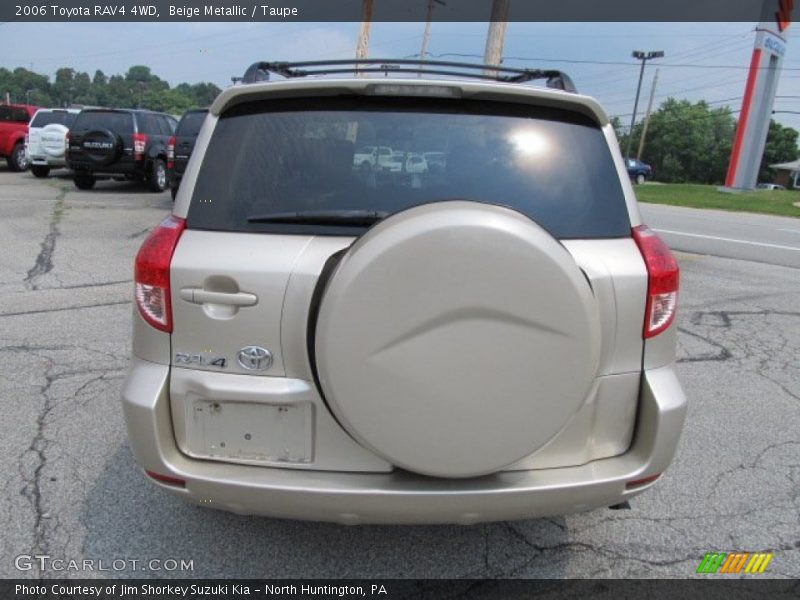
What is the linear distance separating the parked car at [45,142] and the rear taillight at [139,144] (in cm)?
352

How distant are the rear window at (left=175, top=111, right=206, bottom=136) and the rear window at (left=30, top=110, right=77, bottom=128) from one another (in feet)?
24.4

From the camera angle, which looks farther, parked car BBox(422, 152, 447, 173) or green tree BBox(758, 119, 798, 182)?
green tree BBox(758, 119, 798, 182)

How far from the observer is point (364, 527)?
107 inches

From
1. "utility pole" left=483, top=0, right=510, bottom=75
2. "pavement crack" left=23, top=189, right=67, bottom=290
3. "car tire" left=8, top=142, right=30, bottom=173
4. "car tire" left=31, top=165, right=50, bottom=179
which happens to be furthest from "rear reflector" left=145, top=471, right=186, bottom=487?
"car tire" left=8, top=142, right=30, bottom=173

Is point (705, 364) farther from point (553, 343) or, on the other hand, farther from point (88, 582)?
point (88, 582)

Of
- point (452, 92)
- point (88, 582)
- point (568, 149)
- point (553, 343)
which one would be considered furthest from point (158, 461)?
point (568, 149)

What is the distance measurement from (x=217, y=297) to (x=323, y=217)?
443mm

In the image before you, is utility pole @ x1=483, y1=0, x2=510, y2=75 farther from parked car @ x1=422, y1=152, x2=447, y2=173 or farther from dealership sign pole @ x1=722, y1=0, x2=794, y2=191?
dealership sign pole @ x1=722, y1=0, x2=794, y2=191

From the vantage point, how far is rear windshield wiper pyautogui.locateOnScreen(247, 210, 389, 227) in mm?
2133

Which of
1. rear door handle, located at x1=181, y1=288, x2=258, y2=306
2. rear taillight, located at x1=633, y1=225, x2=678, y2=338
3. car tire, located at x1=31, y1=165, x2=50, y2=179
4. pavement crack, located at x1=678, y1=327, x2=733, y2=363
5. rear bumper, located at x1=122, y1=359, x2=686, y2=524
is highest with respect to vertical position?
rear taillight, located at x1=633, y1=225, x2=678, y2=338

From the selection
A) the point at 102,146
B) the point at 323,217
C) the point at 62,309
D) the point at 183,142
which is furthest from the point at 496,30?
the point at 323,217

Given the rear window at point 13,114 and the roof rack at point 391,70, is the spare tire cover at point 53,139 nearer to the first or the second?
the rear window at point 13,114

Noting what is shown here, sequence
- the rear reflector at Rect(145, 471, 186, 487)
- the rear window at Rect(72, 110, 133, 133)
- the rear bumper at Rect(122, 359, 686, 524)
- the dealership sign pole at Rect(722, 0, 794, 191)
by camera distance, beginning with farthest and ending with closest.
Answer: the dealership sign pole at Rect(722, 0, 794, 191), the rear window at Rect(72, 110, 133, 133), the rear reflector at Rect(145, 471, 186, 487), the rear bumper at Rect(122, 359, 686, 524)
